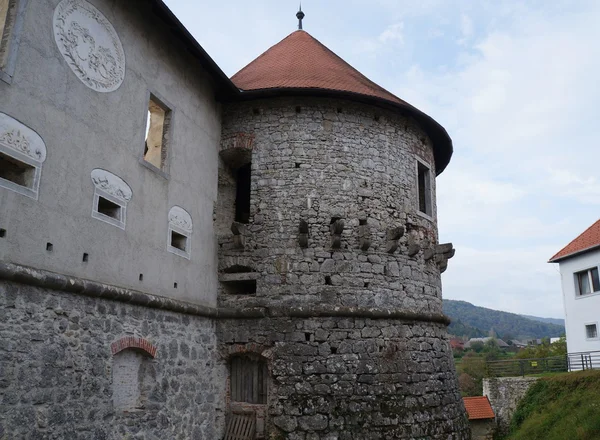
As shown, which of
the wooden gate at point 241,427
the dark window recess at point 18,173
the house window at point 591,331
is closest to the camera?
the dark window recess at point 18,173

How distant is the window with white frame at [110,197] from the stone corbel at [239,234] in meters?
2.27

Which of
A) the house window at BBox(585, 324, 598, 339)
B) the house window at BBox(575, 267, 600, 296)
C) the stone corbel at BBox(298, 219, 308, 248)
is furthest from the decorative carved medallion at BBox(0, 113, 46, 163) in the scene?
the house window at BBox(585, 324, 598, 339)

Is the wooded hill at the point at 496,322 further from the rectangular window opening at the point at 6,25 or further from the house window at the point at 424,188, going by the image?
the rectangular window opening at the point at 6,25

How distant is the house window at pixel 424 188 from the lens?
11031 mm

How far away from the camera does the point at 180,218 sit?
841 centimetres

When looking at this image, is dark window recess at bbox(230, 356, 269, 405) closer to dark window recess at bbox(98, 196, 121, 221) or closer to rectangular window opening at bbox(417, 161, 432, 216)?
dark window recess at bbox(98, 196, 121, 221)

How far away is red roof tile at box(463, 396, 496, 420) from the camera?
16.2m

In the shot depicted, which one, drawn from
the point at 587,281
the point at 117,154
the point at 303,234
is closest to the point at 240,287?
the point at 303,234

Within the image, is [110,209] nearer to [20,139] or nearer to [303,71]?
[20,139]

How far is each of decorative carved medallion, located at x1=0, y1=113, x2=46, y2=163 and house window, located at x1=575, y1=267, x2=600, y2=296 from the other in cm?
1840

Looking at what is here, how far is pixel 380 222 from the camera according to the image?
962 cm

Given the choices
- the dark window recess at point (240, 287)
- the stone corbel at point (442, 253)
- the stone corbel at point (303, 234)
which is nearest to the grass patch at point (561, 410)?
the stone corbel at point (442, 253)

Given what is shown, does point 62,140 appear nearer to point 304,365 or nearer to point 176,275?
point 176,275

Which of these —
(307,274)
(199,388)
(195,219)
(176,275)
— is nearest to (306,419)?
(199,388)
